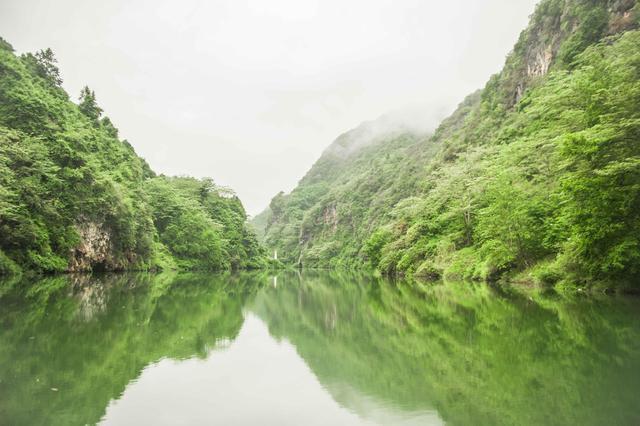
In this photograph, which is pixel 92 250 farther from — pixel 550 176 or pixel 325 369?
pixel 325 369

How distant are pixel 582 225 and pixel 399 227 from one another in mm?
40397

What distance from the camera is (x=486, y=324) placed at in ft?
41.1

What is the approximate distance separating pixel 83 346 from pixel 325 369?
4957mm

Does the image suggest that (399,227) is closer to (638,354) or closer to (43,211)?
(43,211)

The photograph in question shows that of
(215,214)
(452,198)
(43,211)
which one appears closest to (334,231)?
(215,214)

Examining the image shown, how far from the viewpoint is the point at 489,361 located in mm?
8281

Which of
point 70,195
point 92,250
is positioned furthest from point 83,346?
point 92,250

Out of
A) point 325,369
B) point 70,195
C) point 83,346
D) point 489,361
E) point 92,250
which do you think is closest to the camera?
point 489,361

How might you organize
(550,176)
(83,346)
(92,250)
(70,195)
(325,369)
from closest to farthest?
1. (325,369)
2. (83,346)
3. (550,176)
4. (70,195)
5. (92,250)

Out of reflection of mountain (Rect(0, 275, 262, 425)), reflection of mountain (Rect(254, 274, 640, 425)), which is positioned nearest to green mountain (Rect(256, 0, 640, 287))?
reflection of mountain (Rect(254, 274, 640, 425))

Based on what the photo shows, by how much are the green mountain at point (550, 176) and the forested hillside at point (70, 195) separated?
2917 centimetres

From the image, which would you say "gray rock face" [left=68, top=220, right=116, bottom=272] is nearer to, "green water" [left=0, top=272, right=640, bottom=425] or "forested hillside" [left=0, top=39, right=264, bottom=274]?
"forested hillside" [left=0, top=39, right=264, bottom=274]

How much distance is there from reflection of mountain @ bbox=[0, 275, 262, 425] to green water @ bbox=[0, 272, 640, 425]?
3cm

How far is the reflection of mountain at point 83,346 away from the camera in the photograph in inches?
237
